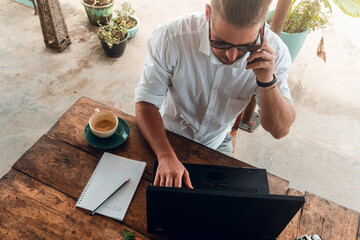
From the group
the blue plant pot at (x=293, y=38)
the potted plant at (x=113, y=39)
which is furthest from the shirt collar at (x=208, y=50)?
the potted plant at (x=113, y=39)

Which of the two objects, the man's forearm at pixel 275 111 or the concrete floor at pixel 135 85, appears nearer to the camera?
the man's forearm at pixel 275 111

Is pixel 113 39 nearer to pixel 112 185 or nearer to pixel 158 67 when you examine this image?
pixel 158 67

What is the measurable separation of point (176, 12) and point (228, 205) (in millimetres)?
3480

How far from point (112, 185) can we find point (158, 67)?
1.90ft

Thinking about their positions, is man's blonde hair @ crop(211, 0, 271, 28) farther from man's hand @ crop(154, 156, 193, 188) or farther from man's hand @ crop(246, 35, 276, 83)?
man's hand @ crop(154, 156, 193, 188)

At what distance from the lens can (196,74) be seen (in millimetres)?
1384

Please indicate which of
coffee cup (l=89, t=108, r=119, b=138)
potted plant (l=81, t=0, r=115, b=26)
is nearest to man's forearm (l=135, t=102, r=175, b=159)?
coffee cup (l=89, t=108, r=119, b=138)

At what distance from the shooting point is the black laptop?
0.81m

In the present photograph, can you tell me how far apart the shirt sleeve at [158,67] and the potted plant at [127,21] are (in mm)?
2037

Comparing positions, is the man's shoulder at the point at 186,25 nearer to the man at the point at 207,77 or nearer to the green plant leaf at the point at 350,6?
the man at the point at 207,77

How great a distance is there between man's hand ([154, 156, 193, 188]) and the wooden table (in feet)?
0.28

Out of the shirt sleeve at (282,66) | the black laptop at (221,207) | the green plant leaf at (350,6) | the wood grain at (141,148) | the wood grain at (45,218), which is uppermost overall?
the green plant leaf at (350,6)

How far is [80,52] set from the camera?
3.28 metres

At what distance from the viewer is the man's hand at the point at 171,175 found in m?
1.13
